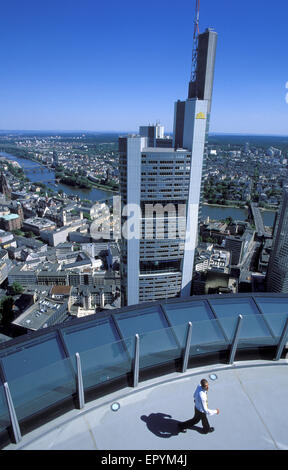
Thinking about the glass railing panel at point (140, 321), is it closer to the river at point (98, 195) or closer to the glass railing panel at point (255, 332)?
the glass railing panel at point (255, 332)

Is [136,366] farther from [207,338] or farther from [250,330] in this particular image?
[250,330]

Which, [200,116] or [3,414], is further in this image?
[200,116]

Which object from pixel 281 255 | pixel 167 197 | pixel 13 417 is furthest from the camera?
pixel 281 255

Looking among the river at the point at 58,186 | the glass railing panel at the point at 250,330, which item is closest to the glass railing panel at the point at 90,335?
the glass railing panel at the point at 250,330

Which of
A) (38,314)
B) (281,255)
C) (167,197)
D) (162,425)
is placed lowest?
(38,314)

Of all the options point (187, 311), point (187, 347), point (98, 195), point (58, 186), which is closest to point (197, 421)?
point (187, 347)

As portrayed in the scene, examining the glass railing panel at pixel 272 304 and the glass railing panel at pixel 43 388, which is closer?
the glass railing panel at pixel 43 388

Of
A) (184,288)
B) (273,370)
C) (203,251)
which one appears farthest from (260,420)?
(203,251)
